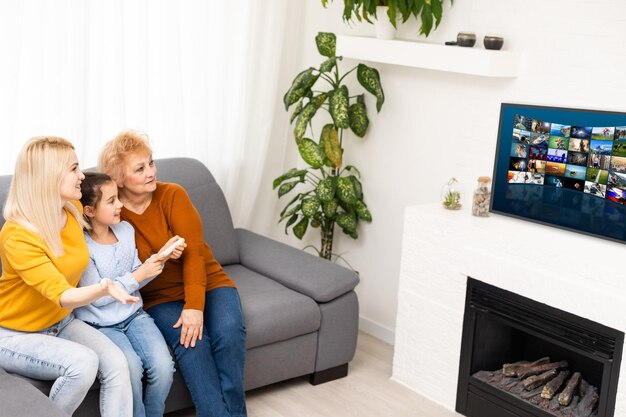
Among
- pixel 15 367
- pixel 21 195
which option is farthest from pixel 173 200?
pixel 15 367

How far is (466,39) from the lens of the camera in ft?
11.0

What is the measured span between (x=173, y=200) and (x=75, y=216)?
1.44ft

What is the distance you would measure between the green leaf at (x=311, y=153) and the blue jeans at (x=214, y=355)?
39.7 inches

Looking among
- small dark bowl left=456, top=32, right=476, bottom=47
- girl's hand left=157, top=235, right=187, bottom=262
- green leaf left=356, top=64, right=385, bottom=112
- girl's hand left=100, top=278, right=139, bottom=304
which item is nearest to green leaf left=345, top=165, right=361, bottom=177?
green leaf left=356, top=64, right=385, bottom=112

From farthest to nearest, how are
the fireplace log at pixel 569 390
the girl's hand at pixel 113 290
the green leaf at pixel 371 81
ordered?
the green leaf at pixel 371 81 < the fireplace log at pixel 569 390 < the girl's hand at pixel 113 290

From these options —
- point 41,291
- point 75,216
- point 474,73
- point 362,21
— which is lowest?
point 41,291

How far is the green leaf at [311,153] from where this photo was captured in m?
3.89

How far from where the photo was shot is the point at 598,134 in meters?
3.06

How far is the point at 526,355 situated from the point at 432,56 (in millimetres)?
1308

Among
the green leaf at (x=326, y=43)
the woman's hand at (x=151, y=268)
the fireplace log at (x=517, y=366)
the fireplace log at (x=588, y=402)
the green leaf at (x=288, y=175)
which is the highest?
the green leaf at (x=326, y=43)

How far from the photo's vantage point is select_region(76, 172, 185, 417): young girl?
2.74 meters

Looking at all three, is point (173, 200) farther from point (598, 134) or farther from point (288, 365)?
point (598, 134)

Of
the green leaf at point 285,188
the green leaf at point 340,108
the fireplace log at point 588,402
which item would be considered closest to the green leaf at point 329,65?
the green leaf at point 340,108

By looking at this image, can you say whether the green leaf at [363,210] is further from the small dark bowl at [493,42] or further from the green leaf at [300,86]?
the small dark bowl at [493,42]
